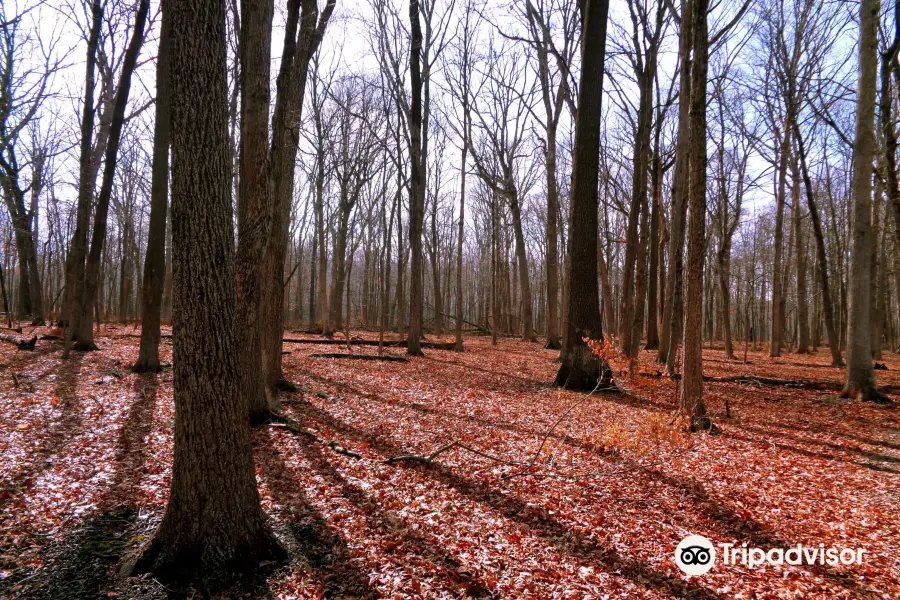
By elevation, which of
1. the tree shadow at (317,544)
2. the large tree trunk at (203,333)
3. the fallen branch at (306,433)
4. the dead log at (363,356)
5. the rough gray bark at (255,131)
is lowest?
the tree shadow at (317,544)

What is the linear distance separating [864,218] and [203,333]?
11.4 meters

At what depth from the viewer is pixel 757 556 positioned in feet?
10.6

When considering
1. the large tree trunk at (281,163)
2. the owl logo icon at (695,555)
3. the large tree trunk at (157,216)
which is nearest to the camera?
the owl logo icon at (695,555)

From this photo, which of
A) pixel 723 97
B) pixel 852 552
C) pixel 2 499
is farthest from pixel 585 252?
pixel 723 97

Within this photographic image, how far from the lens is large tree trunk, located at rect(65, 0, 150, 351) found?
9789 millimetres

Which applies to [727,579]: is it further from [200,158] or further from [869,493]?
[200,158]

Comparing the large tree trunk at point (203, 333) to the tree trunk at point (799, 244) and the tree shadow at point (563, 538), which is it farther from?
the tree trunk at point (799, 244)

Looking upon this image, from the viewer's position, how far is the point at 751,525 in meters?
3.68

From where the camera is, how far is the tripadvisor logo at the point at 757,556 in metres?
3.15

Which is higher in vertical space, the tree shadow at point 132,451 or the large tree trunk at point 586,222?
the large tree trunk at point 586,222

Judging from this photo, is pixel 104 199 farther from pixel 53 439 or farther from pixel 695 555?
pixel 695 555

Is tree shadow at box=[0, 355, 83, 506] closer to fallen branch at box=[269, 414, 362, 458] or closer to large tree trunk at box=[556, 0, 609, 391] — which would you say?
fallen branch at box=[269, 414, 362, 458]

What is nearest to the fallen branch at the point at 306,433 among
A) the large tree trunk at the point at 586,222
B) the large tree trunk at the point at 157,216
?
the large tree trunk at the point at 157,216

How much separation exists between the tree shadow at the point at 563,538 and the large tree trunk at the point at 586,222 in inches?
188
